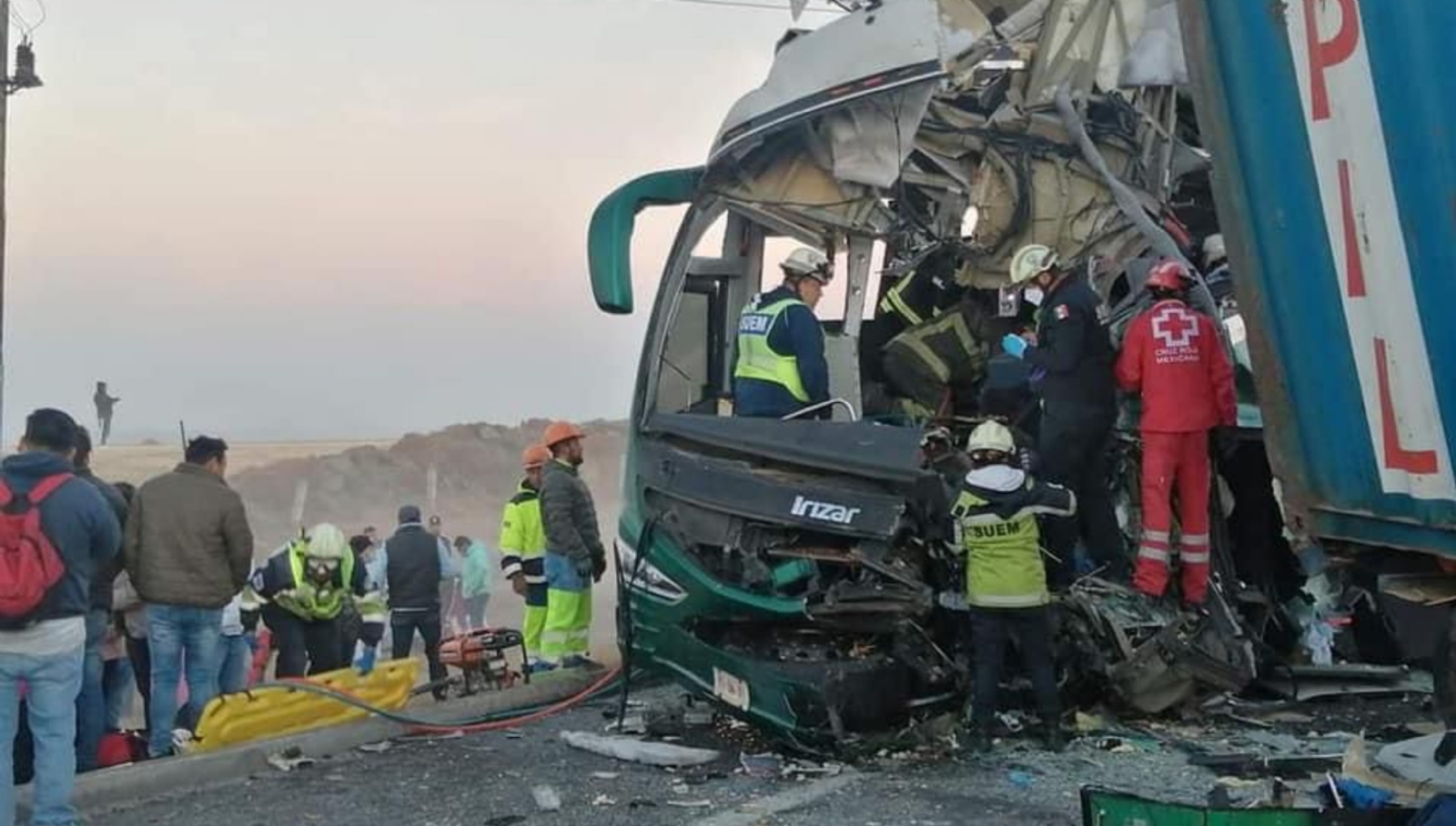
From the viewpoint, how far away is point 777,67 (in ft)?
19.1

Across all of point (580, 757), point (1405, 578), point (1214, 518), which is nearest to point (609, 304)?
point (580, 757)

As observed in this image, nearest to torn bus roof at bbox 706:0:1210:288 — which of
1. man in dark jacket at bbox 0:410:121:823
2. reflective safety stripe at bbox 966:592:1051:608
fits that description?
reflective safety stripe at bbox 966:592:1051:608

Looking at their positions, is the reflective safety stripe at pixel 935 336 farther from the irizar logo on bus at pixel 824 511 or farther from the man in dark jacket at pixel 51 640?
the man in dark jacket at pixel 51 640

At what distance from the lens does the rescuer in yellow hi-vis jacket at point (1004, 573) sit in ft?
17.8

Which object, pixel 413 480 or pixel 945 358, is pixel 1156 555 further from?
pixel 413 480

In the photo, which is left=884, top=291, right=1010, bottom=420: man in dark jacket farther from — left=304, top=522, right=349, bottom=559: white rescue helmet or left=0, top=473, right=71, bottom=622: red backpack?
left=0, top=473, right=71, bottom=622: red backpack

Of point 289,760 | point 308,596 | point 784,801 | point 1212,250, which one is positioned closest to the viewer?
point 784,801

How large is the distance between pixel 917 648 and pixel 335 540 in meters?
4.07

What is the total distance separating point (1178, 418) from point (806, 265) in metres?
1.68

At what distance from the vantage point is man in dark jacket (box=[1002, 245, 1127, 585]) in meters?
5.92

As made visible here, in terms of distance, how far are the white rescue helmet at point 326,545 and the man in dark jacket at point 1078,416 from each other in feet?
14.0

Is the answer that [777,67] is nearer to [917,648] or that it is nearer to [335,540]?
[917,648]

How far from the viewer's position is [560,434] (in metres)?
8.06

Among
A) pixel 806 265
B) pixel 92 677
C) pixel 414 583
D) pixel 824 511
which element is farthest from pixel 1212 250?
pixel 414 583
